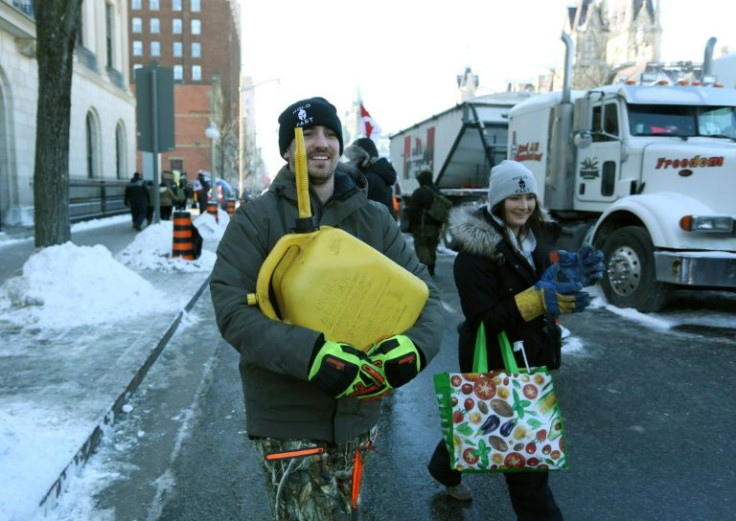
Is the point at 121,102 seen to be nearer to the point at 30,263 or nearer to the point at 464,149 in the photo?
the point at 464,149

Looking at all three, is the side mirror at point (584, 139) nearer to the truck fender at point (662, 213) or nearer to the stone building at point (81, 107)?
the truck fender at point (662, 213)

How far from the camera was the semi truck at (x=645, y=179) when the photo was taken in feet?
23.8

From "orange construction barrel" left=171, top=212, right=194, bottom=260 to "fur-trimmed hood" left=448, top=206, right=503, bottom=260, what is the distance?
8259mm

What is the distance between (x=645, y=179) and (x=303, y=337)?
789 centimetres

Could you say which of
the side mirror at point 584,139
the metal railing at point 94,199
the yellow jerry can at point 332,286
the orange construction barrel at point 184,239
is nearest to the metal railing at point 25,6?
the metal railing at point 94,199

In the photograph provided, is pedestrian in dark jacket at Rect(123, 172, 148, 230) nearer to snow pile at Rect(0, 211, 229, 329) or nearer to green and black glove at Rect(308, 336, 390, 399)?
snow pile at Rect(0, 211, 229, 329)

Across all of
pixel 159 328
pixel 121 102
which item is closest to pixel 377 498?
pixel 159 328

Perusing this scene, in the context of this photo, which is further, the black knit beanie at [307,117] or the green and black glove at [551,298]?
the green and black glove at [551,298]

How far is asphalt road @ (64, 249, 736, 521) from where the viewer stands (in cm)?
327

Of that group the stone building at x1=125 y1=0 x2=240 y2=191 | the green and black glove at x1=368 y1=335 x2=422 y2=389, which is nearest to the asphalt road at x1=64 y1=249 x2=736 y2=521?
the green and black glove at x1=368 y1=335 x2=422 y2=389

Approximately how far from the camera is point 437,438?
4.20 m

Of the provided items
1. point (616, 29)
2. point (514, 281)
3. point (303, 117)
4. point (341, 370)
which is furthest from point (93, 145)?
point (616, 29)

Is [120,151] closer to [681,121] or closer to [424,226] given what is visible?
[424,226]

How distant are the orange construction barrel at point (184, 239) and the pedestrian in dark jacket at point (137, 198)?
324 inches
